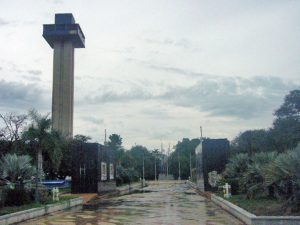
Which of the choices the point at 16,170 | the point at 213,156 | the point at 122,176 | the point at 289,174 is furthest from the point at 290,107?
the point at 289,174

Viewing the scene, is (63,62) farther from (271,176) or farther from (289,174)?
(289,174)

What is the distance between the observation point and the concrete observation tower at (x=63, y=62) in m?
92.9

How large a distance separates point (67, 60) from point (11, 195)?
81670mm

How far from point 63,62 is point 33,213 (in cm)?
8358

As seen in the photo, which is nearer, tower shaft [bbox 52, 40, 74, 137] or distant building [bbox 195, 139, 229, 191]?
distant building [bbox 195, 139, 229, 191]

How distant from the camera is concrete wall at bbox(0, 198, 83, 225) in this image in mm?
13562

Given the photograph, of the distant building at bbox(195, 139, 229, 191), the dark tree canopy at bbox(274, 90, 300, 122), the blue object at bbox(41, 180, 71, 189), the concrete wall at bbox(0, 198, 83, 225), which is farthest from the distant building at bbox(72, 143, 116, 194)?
the dark tree canopy at bbox(274, 90, 300, 122)

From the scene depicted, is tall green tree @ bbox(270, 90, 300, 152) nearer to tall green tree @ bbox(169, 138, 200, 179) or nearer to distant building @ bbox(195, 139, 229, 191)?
distant building @ bbox(195, 139, 229, 191)

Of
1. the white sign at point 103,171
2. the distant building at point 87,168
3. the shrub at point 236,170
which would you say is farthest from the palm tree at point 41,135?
the white sign at point 103,171

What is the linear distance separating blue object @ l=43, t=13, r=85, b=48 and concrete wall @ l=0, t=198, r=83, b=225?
8046 cm

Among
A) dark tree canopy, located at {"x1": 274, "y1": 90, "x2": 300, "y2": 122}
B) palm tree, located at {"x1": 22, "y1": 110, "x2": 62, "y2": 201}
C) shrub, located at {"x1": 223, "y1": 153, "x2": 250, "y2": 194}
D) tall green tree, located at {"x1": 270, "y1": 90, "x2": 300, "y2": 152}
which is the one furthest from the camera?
dark tree canopy, located at {"x1": 274, "y1": 90, "x2": 300, "y2": 122}

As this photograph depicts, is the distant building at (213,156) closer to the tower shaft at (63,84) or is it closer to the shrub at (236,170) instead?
the shrub at (236,170)

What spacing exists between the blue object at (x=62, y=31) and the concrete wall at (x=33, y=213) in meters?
80.5

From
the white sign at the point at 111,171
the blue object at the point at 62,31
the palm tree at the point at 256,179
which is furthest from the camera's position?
the blue object at the point at 62,31
